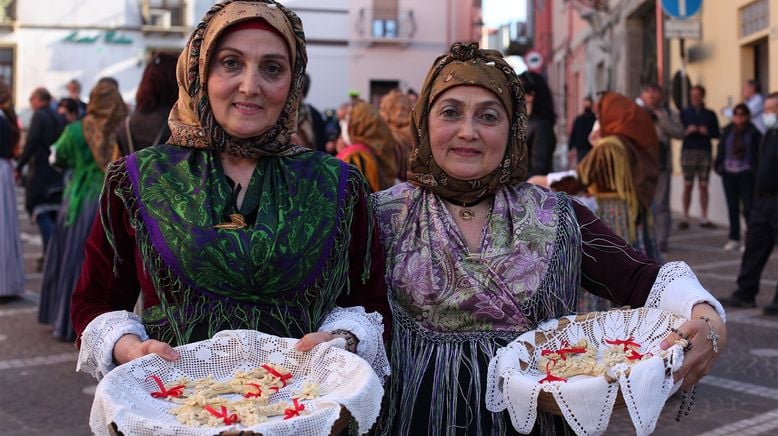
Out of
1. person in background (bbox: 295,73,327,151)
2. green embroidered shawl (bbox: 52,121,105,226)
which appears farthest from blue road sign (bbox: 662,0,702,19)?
green embroidered shawl (bbox: 52,121,105,226)

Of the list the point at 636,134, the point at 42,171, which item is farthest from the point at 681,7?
the point at 42,171

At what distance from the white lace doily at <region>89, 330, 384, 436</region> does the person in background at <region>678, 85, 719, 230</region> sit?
1155 cm

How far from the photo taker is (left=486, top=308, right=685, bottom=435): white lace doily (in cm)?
222

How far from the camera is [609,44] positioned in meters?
21.7

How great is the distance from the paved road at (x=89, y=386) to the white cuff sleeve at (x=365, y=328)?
2.50 metres

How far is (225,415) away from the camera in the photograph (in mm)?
1920

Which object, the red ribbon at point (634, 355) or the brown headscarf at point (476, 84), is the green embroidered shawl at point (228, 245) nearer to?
the brown headscarf at point (476, 84)

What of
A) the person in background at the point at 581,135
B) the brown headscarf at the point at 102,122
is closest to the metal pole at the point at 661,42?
the person in background at the point at 581,135

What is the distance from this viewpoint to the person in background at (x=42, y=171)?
9523mm

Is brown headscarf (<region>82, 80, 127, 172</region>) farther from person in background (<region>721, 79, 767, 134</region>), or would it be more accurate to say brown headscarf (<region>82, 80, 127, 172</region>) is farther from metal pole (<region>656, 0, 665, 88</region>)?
metal pole (<region>656, 0, 665, 88</region>)

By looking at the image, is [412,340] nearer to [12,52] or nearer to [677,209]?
[677,209]

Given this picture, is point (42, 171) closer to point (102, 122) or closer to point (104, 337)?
point (102, 122)

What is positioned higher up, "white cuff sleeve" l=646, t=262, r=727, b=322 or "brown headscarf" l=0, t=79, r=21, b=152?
"brown headscarf" l=0, t=79, r=21, b=152

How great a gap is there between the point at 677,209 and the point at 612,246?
46.8ft
